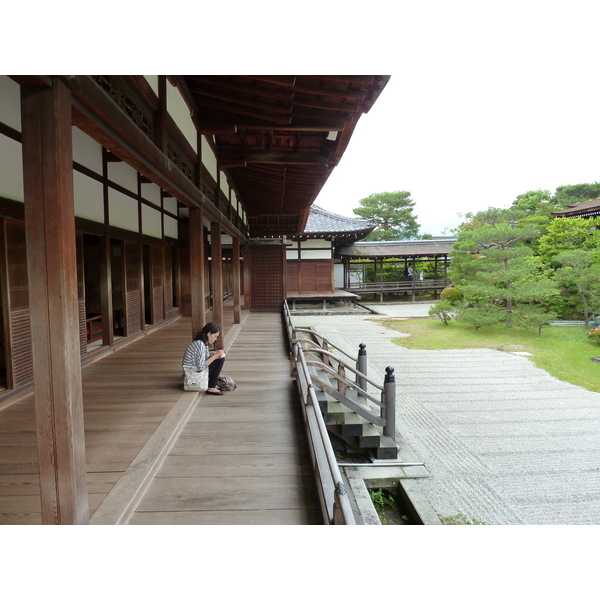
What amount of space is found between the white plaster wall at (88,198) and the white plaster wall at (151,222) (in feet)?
6.91

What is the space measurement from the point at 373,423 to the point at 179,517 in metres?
3.90

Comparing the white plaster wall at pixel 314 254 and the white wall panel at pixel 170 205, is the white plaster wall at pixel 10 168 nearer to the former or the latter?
the white wall panel at pixel 170 205

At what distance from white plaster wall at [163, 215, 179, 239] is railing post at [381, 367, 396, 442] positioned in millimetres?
6712

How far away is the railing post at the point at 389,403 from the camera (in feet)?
18.0

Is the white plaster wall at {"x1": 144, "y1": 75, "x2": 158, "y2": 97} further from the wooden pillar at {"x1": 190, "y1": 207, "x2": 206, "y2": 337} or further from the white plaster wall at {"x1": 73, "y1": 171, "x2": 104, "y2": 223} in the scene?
the white plaster wall at {"x1": 73, "y1": 171, "x2": 104, "y2": 223}

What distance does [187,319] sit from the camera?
10.6 metres

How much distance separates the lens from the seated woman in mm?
4293

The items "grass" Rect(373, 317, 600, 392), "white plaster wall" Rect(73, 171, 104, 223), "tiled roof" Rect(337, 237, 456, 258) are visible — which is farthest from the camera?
"tiled roof" Rect(337, 237, 456, 258)

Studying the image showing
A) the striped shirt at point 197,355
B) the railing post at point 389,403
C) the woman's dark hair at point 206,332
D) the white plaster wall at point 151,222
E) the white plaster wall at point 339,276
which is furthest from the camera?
the white plaster wall at point 339,276

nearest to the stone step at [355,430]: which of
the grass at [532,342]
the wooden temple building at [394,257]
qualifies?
the grass at [532,342]

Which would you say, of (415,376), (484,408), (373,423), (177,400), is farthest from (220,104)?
(415,376)

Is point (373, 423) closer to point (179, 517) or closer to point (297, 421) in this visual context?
point (297, 421)

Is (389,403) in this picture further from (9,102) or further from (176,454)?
(9,102)

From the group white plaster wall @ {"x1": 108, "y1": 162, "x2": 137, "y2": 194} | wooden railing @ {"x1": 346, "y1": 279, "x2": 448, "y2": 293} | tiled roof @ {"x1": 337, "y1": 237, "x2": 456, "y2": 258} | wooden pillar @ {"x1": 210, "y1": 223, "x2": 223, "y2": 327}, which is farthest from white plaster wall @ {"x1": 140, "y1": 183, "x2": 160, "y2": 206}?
wooden railing @ {"x1": 346, "y1": 279, "x2": 448, "y2": 293}
